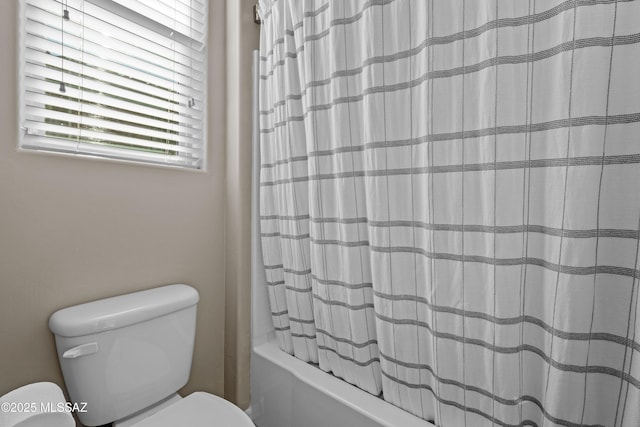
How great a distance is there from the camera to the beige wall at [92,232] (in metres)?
0.87

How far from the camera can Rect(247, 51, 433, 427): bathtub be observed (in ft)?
3.16

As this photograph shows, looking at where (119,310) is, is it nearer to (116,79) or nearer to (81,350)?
(81,350)

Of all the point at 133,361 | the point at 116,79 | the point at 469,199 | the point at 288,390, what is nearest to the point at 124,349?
the point at 133,361

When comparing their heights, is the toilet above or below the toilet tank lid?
below

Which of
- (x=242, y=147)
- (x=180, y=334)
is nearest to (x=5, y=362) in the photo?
(x=180, y=334)

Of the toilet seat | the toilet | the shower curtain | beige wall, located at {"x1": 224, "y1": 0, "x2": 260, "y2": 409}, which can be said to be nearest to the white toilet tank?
the toilet

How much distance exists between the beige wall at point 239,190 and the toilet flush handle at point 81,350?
556 millimetres

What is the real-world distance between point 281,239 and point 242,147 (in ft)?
1.47

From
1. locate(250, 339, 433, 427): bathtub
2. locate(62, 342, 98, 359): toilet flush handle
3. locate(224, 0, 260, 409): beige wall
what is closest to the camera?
locate(62, 342, 98, 359): toilet flush handle

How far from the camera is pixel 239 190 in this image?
1.33 metres

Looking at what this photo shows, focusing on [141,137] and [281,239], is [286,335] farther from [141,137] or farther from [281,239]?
[141,137]

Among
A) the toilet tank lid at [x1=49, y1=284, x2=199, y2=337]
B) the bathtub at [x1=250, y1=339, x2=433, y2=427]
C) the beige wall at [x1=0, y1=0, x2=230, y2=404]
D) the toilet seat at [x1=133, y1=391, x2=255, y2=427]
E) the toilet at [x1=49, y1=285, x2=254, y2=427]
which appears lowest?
the bathtub at [x1=250, y1=339, x2=433, y2=427]

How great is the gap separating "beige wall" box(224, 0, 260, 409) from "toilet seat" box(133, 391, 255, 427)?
0.38 m

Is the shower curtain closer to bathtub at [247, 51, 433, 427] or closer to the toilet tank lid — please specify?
bathtub at [247, 51, 433, 427]
